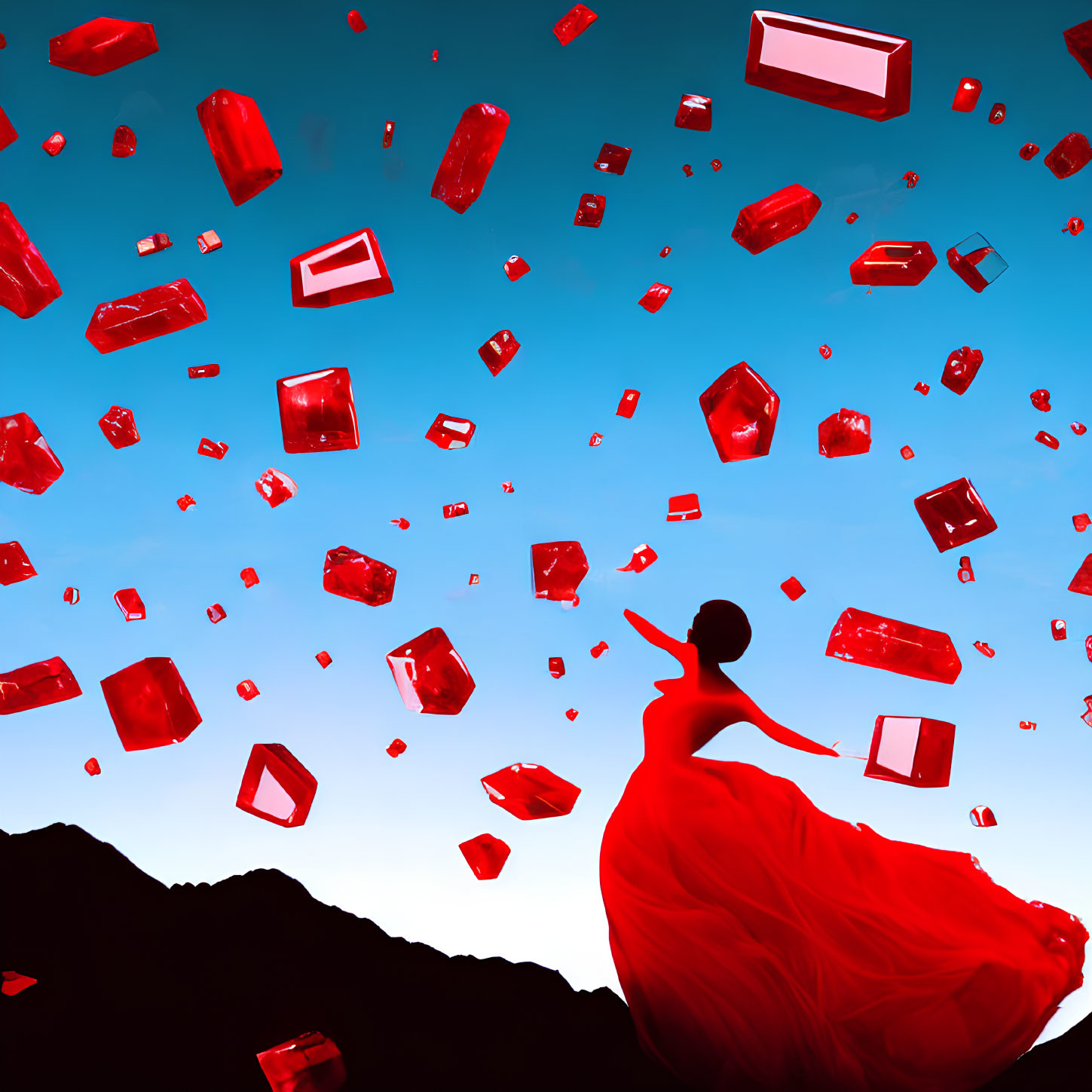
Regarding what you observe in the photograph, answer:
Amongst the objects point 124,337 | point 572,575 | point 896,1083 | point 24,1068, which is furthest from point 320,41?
point 896,1083

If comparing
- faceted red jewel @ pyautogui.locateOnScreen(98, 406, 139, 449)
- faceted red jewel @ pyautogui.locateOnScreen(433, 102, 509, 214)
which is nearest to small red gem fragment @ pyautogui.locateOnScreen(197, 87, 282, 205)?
faceted red jewel @ pyautogui.locateOnScreen(433, 102, 509, 214)

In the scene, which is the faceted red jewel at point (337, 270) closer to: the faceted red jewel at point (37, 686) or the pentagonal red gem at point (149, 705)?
the pentagonal red gem at point (149, 705)

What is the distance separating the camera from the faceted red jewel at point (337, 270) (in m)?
1.63

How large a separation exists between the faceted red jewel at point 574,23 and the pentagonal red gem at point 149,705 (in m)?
1.68

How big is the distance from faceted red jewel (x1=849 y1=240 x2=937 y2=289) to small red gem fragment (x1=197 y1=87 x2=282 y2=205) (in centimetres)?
134

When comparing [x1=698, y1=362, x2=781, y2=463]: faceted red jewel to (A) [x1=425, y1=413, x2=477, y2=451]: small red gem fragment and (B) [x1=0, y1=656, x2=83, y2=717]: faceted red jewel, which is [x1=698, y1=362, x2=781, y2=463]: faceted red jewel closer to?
(A) [x1=425, y1=413, x2=477, y2=451]: small red gem fragment

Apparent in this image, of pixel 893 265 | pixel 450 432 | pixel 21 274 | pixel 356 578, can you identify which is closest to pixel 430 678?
pixel 356 578

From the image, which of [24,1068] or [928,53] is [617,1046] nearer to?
[24,1068]

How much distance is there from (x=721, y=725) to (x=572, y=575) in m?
0.48

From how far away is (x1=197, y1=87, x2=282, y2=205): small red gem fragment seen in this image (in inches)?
62.1

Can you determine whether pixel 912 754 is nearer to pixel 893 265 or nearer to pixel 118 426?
pixel 893 265

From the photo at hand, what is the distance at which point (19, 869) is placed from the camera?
1775 mm

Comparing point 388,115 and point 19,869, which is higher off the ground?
point 388,115

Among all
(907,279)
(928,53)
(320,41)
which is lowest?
(907,279)
